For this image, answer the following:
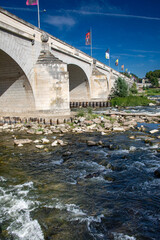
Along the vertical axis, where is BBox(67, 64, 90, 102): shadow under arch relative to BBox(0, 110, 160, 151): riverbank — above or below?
above

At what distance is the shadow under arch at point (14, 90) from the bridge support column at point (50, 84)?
0.68m

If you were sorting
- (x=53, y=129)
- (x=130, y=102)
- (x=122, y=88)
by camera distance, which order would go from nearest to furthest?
(x=53, y=129) → (x=130, y=102) → (x=122, y=88)

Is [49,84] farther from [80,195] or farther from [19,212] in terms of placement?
[19,212]

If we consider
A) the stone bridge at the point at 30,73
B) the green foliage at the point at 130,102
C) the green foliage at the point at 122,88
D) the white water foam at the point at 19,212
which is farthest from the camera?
the green foliage at the point at 122,88

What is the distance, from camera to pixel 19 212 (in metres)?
3.57

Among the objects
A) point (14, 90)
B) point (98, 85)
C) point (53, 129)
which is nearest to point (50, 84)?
point (14, 90)

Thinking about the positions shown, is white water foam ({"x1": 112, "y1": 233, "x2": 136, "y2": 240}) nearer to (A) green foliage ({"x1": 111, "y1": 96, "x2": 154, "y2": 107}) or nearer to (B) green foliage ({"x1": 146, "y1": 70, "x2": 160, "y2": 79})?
(A) green foliage ({"x1": 111, "y1": 96, "x2": 154, "y2": 107})

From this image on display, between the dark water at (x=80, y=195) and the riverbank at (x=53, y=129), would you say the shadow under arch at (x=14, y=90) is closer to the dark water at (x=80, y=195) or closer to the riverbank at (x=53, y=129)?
the riverbank at (x=53, y=129)

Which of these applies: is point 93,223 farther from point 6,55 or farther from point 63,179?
point 6,55

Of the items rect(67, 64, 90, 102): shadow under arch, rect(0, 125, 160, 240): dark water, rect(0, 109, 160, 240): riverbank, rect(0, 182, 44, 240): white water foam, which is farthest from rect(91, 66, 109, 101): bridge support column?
rect(0, 182, 44, 240): white water foam

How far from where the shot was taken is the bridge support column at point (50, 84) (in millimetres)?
14766

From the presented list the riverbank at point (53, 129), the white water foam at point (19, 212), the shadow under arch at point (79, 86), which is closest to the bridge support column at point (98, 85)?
the shadow under arch at point (79, 86)

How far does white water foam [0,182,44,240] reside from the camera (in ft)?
9.95

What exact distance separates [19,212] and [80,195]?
48.4 inches
